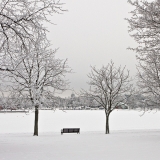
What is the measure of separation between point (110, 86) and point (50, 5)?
1683 cm

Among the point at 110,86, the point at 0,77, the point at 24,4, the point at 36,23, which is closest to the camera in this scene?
the point at 24,4

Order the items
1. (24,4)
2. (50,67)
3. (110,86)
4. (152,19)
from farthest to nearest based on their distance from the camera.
→ 1. (110,86)
2. (50,67)
3. (152,19)
4. (24,4)

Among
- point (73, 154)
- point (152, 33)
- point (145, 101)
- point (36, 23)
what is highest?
point (152, 33)

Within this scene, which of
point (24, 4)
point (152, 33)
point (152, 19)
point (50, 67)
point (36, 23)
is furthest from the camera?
point (50, 67)

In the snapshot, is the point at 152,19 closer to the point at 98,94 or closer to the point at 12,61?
the point at 12,61

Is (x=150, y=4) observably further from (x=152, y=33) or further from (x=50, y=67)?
(x=50, y=67)

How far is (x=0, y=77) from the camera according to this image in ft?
27.5

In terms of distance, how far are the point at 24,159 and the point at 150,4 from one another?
9059 mm

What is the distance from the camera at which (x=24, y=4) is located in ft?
23.6

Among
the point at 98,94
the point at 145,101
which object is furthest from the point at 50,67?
the point at 145,101

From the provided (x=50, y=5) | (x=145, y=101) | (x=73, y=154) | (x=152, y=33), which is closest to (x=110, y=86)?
(x=145, y=101)

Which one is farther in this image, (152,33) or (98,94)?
(98,94)

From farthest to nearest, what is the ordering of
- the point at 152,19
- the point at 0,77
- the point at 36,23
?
the point at 152,19, the point at 0,77, the point at 36,23

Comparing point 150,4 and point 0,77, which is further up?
point 150,4
